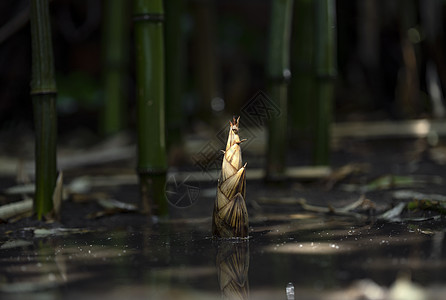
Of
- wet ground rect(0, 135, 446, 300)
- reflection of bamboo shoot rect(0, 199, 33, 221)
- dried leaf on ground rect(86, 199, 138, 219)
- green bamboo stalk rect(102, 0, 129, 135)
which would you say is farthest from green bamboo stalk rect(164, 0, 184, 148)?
reflection of bamboo shoot rect(0, 199, 33, 221)

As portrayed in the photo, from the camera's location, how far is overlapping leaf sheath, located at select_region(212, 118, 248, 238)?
2.04 metres

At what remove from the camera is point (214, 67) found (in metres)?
5.24

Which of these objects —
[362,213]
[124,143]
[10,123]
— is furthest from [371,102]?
[362,213]

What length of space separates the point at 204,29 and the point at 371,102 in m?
1.60

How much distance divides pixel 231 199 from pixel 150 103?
2.05 feet

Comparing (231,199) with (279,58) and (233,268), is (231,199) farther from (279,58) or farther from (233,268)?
(279,58)

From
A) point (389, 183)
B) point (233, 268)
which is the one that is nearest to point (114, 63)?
point (389, 183)

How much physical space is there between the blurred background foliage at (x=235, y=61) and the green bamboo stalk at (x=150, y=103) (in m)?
2.28

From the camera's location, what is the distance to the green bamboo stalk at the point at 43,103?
2341 mm

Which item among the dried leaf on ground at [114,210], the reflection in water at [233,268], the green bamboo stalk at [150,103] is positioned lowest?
the reflection in water at [233,268]

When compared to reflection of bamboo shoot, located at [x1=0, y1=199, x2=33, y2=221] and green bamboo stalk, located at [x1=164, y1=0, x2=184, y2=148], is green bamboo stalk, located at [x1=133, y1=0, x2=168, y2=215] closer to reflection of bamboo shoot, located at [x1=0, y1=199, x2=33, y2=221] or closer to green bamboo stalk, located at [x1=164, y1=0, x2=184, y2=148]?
reflection of bamboo shoot, located at [x1=0, y1=199, x2=33, y2=221]

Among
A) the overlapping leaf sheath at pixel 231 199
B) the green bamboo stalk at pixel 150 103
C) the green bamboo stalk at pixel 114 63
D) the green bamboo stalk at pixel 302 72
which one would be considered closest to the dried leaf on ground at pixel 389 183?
the green bamboo stalk at pixel 150 103

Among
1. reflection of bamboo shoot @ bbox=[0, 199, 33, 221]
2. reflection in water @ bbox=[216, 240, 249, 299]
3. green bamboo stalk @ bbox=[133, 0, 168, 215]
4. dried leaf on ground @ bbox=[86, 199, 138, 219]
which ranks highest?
green bamboo stalk @ bbox=[133, 0, 168, 215]

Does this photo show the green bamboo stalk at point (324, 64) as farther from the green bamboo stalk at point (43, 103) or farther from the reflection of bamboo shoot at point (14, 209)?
the reflection of bamboo shoot at point (14, 209)
